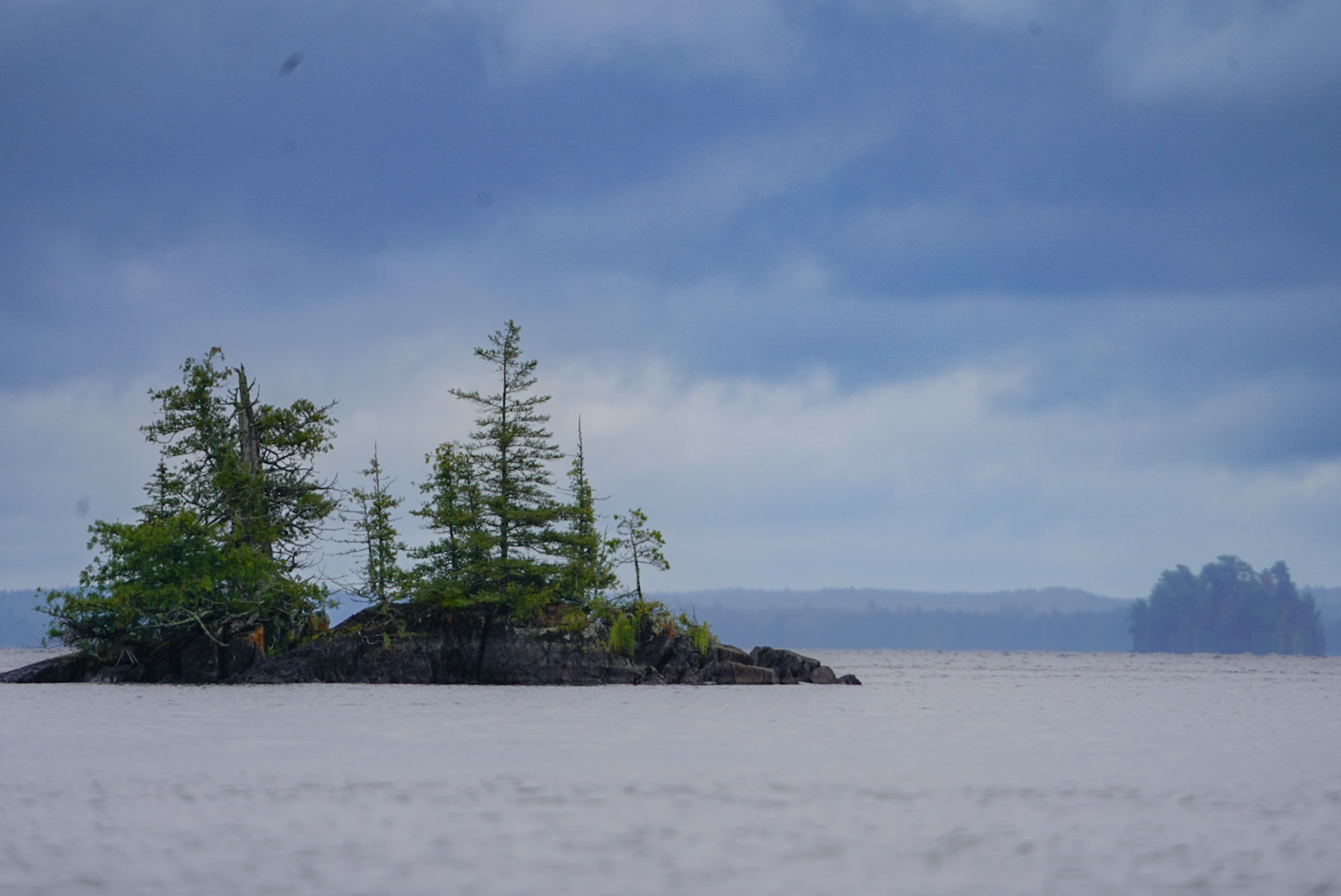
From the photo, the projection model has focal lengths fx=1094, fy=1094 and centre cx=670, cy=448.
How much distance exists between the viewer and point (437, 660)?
1934 inches

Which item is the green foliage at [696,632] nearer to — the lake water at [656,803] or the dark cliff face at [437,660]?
the dark cliff face at [437,660]

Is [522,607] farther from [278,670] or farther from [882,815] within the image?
[882,815]

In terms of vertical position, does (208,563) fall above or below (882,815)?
above

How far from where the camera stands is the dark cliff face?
47.6m

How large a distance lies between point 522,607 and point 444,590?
3.57 metres

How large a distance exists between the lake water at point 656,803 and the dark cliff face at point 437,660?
16.2 meters

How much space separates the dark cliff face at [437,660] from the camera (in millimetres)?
47625

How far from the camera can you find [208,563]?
152 feet

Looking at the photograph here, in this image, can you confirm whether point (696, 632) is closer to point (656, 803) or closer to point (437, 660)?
point (437, 660)

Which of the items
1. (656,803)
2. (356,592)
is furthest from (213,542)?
(656,803)

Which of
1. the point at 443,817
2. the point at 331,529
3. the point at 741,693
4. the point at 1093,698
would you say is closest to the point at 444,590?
the point at 331,529

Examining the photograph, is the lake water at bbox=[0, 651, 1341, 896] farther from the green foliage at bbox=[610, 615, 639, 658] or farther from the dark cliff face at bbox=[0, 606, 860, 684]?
the green foliage at bbox=[610, 615, 639, 658]

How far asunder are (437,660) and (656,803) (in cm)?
3554

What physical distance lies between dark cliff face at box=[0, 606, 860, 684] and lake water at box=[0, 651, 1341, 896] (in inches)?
638
